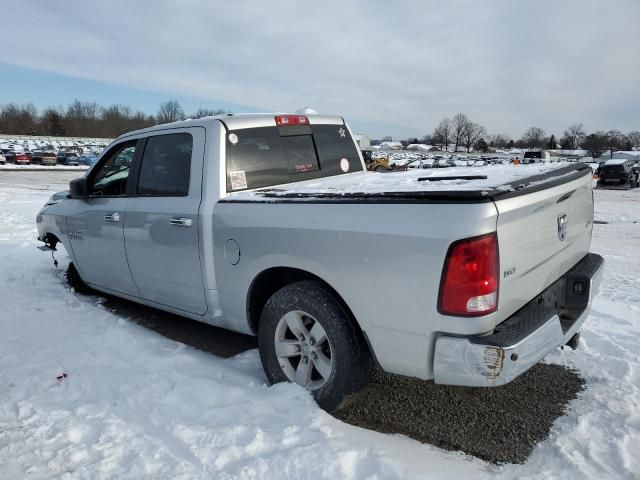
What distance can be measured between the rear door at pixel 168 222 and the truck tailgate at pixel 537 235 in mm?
2076

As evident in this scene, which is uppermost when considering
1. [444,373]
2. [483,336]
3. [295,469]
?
[483,336]

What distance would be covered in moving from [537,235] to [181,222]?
2356 millimetres

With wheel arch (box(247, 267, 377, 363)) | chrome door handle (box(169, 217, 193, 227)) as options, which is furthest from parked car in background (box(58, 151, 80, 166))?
wheel arch (box(247, 267, 377, 363))

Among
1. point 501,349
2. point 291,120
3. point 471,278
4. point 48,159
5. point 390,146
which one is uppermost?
point 390,146

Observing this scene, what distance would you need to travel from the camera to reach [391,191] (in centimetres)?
264

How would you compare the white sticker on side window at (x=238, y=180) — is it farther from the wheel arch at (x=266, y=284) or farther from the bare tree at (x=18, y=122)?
the bare tree at (x=18, y=122)

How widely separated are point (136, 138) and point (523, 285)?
334 cm

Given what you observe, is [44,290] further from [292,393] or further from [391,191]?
[391,191]

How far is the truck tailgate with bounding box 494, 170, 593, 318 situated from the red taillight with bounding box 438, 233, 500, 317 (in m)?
0.07

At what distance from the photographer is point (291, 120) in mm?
4145

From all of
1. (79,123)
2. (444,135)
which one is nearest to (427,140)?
(444,135)

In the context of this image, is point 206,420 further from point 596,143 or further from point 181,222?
point 596,143

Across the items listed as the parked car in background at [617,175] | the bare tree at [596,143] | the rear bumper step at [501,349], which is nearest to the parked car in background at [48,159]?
the parked car in background at [617,175]

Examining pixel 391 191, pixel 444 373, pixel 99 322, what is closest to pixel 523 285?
pixel 444 373
